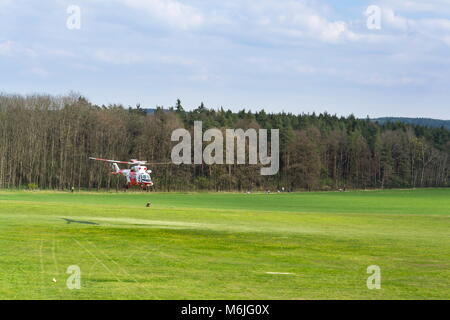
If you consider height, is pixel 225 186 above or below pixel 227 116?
below

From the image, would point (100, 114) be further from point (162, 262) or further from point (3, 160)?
point (162, 262)

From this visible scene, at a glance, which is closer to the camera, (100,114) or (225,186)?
(100,114)

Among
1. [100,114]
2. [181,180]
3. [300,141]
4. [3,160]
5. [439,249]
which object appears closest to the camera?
[439,249]

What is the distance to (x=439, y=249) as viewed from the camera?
112 feet

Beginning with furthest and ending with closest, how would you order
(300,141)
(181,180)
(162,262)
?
(300,141), (181,180), (162,262)

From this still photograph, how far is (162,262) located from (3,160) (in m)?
120

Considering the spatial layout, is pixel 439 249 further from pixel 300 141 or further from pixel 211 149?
pixel 300 141
